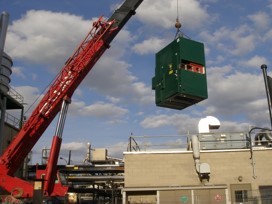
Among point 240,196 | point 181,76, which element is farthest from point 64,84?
point 240,196

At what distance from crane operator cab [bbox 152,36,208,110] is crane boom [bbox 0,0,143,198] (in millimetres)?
5098

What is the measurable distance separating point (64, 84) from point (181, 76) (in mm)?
7936

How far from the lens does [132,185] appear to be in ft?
79.8

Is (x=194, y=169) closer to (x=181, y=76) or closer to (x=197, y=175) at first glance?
(x=197, y=175)

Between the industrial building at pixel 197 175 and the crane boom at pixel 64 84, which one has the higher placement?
the crane boom at pixel 64 84

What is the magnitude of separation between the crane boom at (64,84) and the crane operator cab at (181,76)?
510 centimetres

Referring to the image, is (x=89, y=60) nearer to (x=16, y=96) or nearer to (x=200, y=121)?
(x=200, y=121)

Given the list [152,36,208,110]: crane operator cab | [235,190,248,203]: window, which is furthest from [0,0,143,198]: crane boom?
[235,190,248,203]: window

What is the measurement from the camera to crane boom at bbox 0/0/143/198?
2166cm

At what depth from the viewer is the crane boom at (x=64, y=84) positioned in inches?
853

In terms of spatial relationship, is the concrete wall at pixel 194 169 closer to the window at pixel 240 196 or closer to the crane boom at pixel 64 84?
the window at pixel 240 196

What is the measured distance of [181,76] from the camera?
18125mm

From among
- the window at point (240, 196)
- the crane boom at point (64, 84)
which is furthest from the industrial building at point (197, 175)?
the crane boom at point (64, 84)

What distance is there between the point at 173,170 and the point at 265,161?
5.93m
